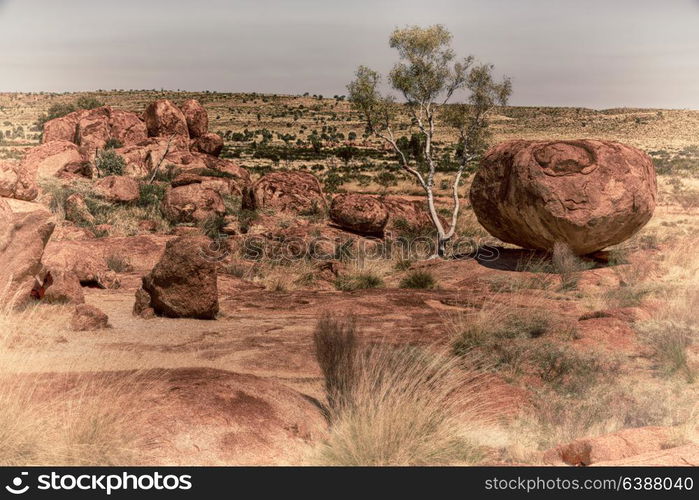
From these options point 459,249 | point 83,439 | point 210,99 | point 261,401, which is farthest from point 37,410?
point 210,99

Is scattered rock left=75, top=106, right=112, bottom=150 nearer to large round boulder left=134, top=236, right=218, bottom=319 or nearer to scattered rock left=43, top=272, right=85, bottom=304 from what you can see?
scattered rock left=43, top=272, right=85, bottom=304

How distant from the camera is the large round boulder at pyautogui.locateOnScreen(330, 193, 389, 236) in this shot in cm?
1948

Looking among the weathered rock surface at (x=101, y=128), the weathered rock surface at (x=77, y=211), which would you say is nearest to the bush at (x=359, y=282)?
the weathered rock surface at (x=77, y=211)

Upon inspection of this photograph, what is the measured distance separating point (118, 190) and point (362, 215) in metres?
7.38

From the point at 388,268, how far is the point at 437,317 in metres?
5.19

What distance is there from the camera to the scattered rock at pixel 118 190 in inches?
882

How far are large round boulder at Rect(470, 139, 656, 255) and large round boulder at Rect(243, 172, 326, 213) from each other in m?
8.56

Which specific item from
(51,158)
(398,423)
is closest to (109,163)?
(51,158)

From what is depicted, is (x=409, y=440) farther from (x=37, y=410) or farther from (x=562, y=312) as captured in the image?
(x=562, y=312)

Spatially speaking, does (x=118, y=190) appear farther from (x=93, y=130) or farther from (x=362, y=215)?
(x=93, y=130)

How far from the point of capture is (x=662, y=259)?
14.6m

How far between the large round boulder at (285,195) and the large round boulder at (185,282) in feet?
38.1

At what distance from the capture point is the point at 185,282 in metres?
10.4

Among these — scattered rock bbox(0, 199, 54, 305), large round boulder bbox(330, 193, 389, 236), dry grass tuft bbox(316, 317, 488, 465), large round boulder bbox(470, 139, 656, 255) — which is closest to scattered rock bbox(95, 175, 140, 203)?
large round boulder bbox(330, 193, 389, 236)
